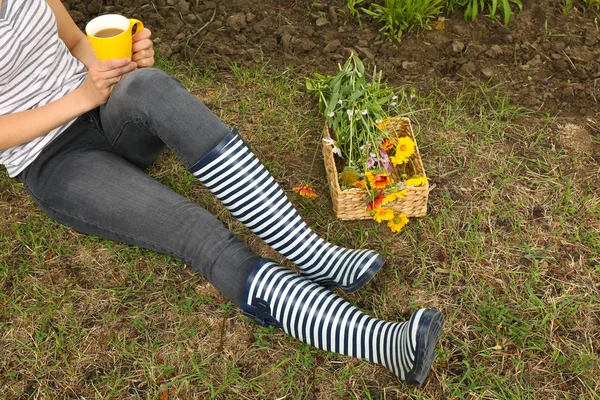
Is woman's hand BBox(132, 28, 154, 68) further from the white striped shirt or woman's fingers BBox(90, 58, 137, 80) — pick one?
the white striped shirt

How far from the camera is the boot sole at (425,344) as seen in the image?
1.61 metres

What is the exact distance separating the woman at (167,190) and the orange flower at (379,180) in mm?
245

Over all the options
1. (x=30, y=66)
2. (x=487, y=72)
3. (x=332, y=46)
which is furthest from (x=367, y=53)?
(x=30, y=66)

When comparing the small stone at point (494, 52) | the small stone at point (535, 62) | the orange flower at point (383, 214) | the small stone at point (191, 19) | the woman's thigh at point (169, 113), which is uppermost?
the woman's thigh at point (169, 113)

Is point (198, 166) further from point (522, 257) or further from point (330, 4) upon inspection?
point (330, 4)

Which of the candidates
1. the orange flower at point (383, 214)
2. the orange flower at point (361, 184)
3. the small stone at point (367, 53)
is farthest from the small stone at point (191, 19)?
the orange flower at point (383, 214)

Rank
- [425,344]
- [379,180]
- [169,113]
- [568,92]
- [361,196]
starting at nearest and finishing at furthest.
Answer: [425,344]
[169,113]
[379,180]
[361,196]
[568,92]

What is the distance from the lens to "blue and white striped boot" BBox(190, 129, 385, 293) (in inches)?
68.1

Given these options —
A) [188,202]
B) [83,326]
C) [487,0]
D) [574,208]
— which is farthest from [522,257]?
[83,326]

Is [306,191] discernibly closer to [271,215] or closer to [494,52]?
[271,215]

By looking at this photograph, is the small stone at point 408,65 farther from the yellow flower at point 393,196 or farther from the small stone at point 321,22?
the yellow flower at point 393,196

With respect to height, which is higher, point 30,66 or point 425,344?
point 30,66

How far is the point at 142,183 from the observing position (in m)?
1.87

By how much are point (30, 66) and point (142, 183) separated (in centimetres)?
50
